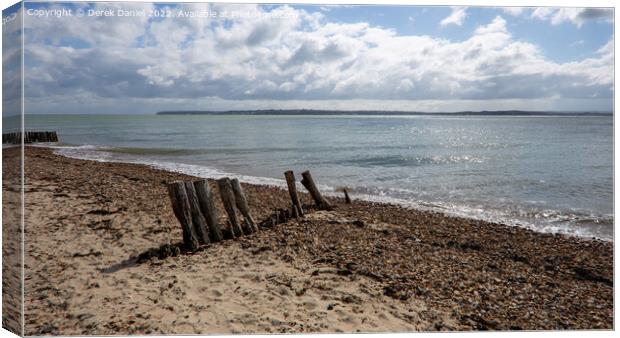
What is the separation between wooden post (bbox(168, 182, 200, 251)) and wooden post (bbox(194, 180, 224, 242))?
0.24 m

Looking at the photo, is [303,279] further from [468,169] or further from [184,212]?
[468,169]

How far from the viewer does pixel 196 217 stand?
7324mm

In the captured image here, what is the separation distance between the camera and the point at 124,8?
5.85 metres

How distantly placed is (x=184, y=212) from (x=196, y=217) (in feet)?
0.80

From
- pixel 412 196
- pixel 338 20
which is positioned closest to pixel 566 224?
pixel 412 196

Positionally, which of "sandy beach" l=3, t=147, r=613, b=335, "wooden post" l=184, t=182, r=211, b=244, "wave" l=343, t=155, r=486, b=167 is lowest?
"sandy beach" l=3, t=147, r=613, b=335

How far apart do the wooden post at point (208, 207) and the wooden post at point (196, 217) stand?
0.07 m

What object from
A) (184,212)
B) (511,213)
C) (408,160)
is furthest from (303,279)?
(408,160)

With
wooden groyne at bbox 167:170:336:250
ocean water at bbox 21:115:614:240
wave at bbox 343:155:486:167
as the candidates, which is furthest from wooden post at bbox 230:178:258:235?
wave at bbox 343:155:486:167

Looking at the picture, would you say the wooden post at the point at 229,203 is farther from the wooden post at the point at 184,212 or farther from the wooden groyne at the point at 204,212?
the wooden post at the point at 184,212

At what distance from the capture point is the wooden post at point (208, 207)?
7312 mm

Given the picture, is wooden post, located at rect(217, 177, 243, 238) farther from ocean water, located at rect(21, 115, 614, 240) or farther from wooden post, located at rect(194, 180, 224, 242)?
ocean water, located at rect(21, 115, 614, 240)

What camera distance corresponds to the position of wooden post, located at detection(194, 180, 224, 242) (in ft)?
24.0

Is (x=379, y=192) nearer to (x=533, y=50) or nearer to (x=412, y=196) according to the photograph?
(x=412, y=196)
